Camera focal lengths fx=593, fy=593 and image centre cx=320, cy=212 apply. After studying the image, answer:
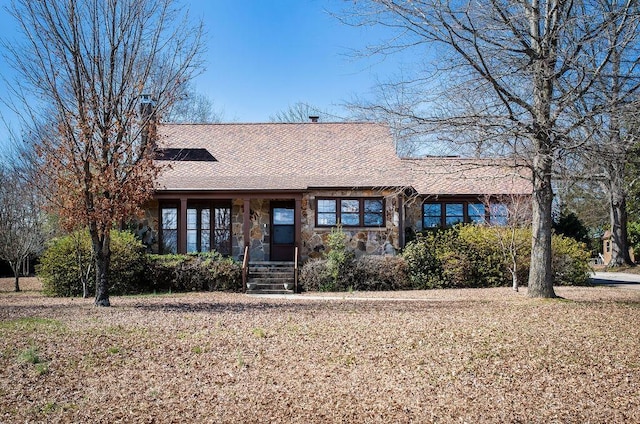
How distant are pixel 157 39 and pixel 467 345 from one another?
8.83 meters

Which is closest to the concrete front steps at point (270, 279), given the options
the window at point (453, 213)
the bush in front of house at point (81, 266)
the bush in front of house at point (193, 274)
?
the bush in front of house at point (193, 274)

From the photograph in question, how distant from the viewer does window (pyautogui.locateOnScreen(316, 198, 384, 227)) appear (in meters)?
19.7

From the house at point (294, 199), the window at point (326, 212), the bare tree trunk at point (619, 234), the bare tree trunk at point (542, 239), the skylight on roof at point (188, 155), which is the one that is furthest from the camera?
the bare tree trunk at point (619, 234)

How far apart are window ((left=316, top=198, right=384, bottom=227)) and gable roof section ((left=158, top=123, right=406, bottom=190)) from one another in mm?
694

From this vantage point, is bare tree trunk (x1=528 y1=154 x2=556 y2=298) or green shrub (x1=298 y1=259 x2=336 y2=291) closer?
bare tree trunk (x1=528 y1=154 x2=556 y2=298)

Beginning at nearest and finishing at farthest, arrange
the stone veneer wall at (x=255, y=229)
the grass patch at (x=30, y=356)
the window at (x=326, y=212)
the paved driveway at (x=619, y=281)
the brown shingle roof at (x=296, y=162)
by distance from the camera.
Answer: the grass patch at (x=30, y=356) → the paved driveway at (x=619, y=281) → the brown shingle roof at (x=296, y=162) → the window at (x=326, y=212) → the stone veneer wall at (x=255, y=229)

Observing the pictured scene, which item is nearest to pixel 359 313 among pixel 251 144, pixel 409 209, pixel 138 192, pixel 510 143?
pixel 510 143

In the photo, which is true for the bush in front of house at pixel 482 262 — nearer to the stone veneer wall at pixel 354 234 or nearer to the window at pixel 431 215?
the stone veneer wall at pixel 354 234

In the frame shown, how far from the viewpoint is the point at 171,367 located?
673 cm

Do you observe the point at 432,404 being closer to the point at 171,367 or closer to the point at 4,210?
the point at 171,367

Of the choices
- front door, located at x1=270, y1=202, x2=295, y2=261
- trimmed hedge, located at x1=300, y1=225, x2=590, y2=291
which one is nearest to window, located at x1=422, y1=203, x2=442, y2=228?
trimmed hedge, located at x1=300, y1=225, x2=590, y2=291

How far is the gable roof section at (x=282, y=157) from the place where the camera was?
19.4 meters

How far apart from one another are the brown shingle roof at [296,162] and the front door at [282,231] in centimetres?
113

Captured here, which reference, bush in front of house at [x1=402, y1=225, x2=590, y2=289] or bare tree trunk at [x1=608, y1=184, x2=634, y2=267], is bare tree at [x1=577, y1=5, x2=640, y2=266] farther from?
bare tree trunk at [x1=608, y1=184, x2=634, y2=267]
